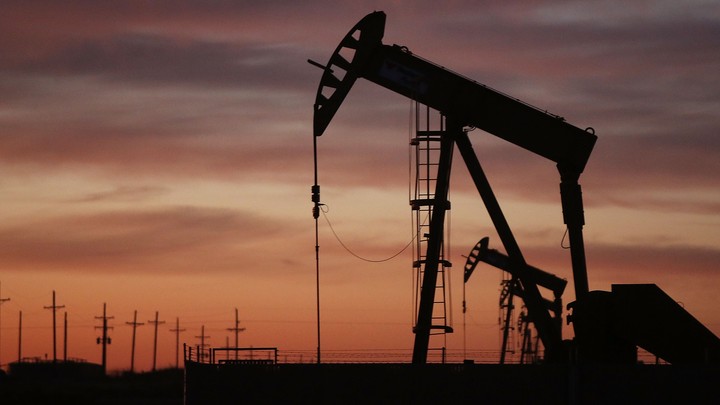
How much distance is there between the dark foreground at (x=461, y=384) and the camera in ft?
88.2

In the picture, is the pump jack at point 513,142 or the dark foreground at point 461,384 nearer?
the dark foreground at point 461,384

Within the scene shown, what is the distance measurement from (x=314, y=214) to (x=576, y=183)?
726cm

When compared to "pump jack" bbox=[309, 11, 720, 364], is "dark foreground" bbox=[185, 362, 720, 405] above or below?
below

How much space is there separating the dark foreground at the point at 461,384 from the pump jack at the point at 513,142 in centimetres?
239

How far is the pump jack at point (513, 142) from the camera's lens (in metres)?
29.5

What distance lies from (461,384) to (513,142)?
21.5ft

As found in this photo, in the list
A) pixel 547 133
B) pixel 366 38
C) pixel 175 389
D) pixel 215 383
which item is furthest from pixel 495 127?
pixel 175 389

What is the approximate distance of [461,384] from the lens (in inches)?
1101

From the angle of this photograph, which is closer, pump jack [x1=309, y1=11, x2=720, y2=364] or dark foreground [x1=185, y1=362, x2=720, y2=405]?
dark foreground [x1=185, y1=362, x2=720, y2=405]

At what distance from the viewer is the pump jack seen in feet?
96.6

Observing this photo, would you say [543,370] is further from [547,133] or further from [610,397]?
[547,133]

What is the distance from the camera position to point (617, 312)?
29578mm

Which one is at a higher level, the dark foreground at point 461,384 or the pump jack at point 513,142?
the pump jack at point 513,142

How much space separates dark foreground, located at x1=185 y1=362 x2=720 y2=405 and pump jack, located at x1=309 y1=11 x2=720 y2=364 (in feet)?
7.84
